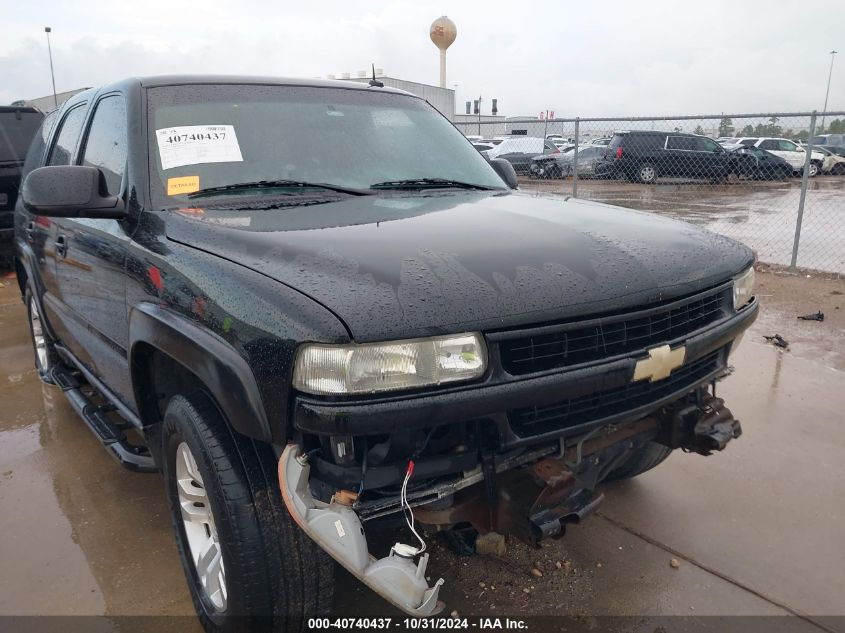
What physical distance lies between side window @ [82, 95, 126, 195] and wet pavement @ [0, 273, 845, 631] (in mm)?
1512

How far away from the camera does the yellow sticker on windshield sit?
255cm

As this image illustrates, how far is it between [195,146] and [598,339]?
172 centimetres

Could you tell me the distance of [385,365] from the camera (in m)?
1.69

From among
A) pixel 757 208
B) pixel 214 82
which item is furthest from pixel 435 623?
pixel 757 208

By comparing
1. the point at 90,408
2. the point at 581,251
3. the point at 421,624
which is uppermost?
the point at 581,251

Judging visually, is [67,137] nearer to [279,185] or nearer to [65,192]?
[65,192]

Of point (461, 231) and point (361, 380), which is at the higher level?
point (461, 231)

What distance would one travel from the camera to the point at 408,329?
1683 millimetres

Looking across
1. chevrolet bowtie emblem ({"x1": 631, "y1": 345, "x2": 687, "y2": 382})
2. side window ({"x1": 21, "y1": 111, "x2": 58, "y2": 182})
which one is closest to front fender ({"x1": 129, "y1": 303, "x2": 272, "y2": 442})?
chevrolet bowtie emblem ({"x1": 631, "y1": 345, "x2": 687, "y2": 382})

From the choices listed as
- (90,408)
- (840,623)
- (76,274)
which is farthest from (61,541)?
(840,623)

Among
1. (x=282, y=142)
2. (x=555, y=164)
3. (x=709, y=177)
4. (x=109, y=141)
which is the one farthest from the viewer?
(x=555, y=164)

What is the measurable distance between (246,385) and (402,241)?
65cm

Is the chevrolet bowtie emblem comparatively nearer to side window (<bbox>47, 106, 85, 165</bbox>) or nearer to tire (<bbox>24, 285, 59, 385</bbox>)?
side window (<bbox>47, 106, 85, 165</bbox>)

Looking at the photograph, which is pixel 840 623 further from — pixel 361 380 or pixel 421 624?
pixel 361 380
